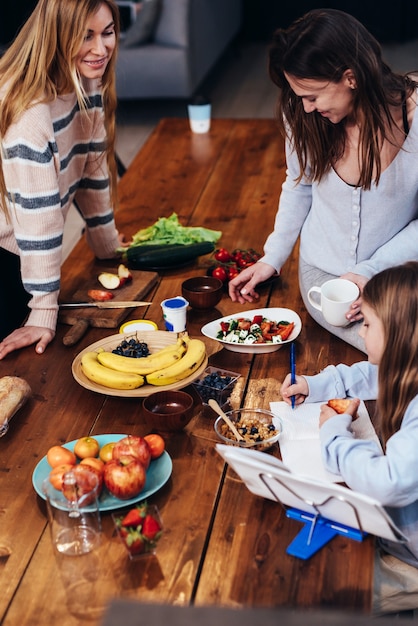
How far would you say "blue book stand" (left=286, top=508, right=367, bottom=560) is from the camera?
147 cm

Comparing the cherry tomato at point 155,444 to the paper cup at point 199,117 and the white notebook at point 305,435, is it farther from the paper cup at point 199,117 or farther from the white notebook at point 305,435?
the paper cup at point 199,117

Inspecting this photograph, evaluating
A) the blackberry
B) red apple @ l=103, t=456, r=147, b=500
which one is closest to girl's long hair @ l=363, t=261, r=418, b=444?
red apple @ l=103, t=456, r=147, b=500

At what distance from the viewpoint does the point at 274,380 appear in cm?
204

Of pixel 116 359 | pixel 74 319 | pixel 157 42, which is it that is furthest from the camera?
pixel 157 42

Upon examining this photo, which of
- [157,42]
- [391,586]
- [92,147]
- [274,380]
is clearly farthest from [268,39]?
[391,586]

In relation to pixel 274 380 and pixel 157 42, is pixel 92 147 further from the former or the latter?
pixel 157 42

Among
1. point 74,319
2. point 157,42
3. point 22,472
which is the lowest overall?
point 157,42

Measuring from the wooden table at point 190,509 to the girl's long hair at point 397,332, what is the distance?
0.31 m

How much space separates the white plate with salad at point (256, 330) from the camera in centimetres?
217

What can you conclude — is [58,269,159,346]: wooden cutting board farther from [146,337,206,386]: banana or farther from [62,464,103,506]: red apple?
[62,464,103,506]: red apple

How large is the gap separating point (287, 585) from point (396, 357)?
499 mm

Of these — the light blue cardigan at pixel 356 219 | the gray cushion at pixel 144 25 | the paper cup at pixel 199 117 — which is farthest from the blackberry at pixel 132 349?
the gray cushion at pixel 144 25

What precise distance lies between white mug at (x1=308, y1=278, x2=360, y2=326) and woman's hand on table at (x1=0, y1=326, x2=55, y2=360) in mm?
732

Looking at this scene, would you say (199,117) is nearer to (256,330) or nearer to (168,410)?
(256,330)
